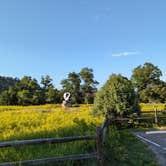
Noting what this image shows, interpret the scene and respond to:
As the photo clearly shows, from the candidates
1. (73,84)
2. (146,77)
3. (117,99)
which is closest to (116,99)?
(117,99)

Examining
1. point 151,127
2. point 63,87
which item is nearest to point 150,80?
point 63,87

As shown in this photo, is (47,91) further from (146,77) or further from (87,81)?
(146,77)

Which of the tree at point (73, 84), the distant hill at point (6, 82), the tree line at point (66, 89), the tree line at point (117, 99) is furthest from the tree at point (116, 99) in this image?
the distant hill at point (6, 82)

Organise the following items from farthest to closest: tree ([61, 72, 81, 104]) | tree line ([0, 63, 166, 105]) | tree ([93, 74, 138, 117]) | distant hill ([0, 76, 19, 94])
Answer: distant hill ([0, 76, 19, 94]), tree ([61, 72, 81, 104]), tree line ([0, 63, 166, 105]), tree ([93, 74, 138, 117])

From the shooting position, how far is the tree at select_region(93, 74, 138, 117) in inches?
491

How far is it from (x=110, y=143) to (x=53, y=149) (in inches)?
82.5

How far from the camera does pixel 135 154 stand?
6598mm

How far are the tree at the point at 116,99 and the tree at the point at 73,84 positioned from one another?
3049 centimetres

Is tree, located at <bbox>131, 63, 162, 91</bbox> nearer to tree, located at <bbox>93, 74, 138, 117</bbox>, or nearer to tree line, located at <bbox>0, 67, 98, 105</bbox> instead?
tree line, located at <bbox>0, 67, 98, 105</bbox>

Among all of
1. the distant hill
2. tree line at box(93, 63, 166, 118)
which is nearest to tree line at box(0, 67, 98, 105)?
the distant hill

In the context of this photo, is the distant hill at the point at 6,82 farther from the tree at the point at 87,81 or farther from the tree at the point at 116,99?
the tree at the point at 116,99

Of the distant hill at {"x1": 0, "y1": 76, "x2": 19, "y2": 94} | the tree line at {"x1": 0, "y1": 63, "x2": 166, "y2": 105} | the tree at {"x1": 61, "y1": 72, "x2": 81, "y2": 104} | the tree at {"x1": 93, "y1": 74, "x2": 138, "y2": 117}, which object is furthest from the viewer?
the distant hill at {"x1": 0, "y1": 76, "x2": 19, "y2": 94}

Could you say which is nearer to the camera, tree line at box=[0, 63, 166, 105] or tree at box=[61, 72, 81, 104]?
tree line at box=[0, 63, 166, 105]

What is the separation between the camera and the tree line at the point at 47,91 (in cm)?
3933
